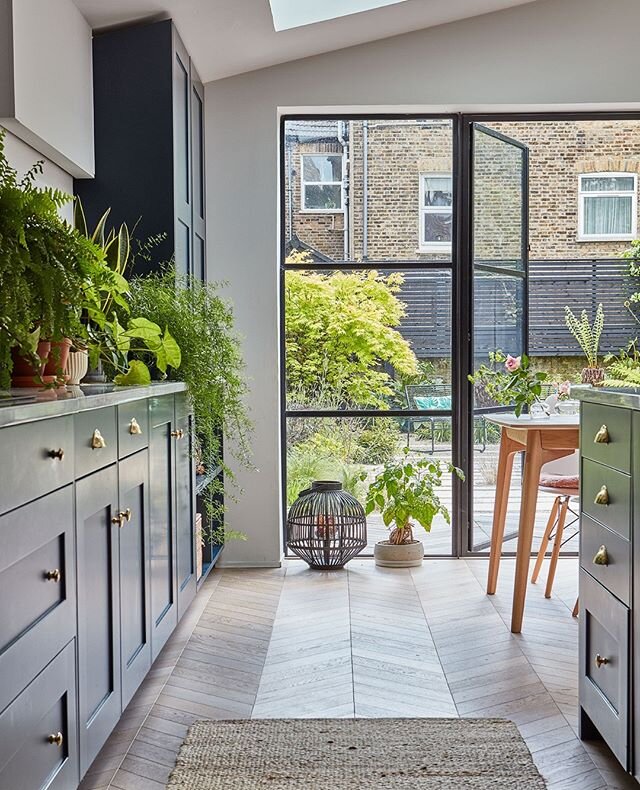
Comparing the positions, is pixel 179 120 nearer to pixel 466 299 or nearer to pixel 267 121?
pixel 267 121

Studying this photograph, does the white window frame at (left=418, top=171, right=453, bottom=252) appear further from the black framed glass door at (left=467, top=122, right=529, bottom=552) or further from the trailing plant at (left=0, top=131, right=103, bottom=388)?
the trailing plant at (left=0, top=131, right=103, bottom=388)

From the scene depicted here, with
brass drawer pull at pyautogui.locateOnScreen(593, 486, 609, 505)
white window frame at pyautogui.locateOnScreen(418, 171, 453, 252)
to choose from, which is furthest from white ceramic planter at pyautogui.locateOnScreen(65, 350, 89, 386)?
white window frame at pyautogui.locateOnScreen(418, 171, 453, 252)

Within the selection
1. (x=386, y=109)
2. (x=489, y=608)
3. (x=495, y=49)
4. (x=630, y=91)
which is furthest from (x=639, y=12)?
(x=489, y=608)

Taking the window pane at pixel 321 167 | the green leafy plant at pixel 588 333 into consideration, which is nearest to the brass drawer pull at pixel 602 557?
the window pane at pixel 321 167

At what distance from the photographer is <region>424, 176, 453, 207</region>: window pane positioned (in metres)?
4.64

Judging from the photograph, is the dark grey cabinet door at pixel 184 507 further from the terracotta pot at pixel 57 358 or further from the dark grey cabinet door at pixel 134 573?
the terracotta pot at pixel 57 358

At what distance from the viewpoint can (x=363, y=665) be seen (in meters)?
2.99

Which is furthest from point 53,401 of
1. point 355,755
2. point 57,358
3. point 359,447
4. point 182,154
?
point 359,447

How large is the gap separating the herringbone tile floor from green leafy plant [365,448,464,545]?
1.05 feet

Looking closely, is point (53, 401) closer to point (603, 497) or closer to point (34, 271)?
point (34, 271)

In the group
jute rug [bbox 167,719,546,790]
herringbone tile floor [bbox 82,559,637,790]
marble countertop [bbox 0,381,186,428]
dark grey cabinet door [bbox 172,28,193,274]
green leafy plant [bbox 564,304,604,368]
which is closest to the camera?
marble countertop [bbox 0,381,186,428]

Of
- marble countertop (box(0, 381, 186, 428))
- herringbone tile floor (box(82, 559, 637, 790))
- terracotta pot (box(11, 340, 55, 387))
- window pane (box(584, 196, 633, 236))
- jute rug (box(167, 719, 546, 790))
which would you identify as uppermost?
window pane (box(584, 196, 633, 236))

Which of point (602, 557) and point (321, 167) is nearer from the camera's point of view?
point (602, 557)

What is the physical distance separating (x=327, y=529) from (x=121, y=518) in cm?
220
